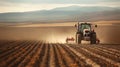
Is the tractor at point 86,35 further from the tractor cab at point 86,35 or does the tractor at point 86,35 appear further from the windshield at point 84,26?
the windshield at point 84,26

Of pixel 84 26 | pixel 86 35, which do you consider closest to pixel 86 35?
pixel 86 35

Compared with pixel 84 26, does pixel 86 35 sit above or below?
below

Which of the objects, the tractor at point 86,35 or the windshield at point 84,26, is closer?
the tractor at point 86,35

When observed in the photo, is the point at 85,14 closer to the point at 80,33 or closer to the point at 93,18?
the point at 93,18

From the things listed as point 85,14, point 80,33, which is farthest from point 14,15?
point 80,33

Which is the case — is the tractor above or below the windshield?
below

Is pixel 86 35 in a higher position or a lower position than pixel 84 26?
lower

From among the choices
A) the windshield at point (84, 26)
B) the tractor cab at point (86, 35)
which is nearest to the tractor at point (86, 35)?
the tractor cab at point (86, 35)

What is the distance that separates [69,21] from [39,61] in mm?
57110

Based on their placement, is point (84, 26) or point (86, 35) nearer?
point (86, 35)

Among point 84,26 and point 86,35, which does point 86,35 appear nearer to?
point 86,35

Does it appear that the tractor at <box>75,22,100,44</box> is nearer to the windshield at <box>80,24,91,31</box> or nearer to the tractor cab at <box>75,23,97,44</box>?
the tractor cab at <box>75,23,97,44</box>

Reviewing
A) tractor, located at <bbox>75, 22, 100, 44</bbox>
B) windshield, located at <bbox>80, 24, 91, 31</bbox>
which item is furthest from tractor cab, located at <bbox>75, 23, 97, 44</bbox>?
windshield, located at <bbox>80, 24, 91, 31</bbox>

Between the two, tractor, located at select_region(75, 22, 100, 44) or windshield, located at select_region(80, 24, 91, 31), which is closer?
tractor, located at select_region(75, 22, 100, 44)
